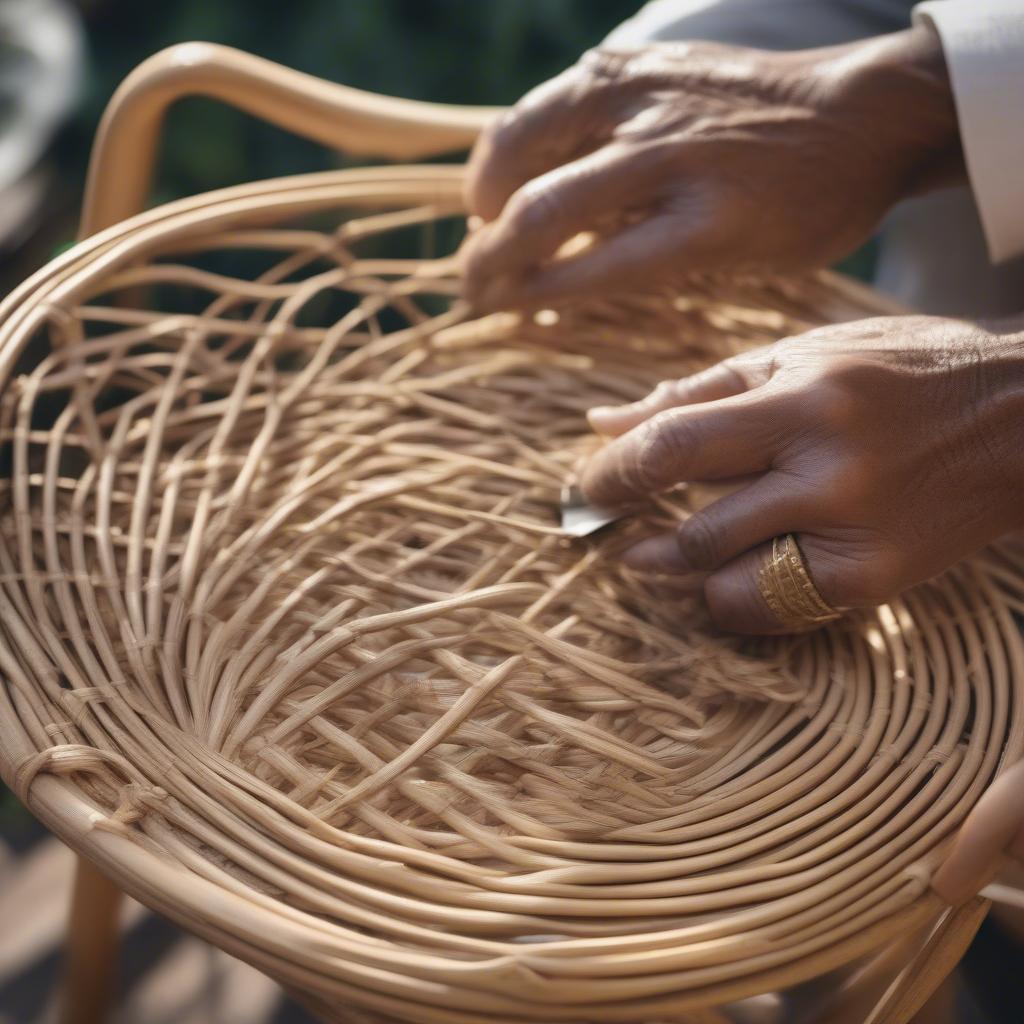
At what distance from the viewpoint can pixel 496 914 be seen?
1.52 feet

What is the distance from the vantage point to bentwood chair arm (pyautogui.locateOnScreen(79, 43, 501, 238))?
741 mm

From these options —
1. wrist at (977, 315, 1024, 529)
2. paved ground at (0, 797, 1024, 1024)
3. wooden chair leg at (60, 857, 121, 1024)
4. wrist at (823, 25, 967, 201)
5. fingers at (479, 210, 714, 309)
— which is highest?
wrist at (823, 25, 967, 201)

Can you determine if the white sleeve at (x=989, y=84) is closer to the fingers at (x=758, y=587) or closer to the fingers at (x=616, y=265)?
the fingers at (x=616, y=265)

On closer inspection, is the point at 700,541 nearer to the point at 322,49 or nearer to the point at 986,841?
the point at 986,841

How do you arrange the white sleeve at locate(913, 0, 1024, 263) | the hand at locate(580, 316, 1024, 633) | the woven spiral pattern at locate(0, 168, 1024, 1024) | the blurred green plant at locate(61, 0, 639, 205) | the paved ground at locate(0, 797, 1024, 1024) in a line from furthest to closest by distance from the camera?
the blurred green plant at locate(61, 0, 639, 205), the paved ground at locate(0, 797, 1024, 1024), the white sleeve at locate(913, 0, 1024, 263), the hand at locate(580, 316, 1024, 633), the woven spiral pattern at locate(0, 168, 1024, 1024)

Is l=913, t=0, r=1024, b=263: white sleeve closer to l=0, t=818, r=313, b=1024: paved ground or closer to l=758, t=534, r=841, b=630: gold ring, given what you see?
l=758, t=534, r=841, b=630: gold ring

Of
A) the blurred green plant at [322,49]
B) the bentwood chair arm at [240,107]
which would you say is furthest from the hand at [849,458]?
the blurred green plant at [322,49]

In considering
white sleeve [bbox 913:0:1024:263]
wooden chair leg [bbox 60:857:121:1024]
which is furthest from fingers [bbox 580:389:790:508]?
wooden chair leg [bbox 60:857:121:1024]

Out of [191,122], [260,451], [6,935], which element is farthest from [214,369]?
[191,122]

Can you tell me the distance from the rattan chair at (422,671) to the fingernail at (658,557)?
23mm

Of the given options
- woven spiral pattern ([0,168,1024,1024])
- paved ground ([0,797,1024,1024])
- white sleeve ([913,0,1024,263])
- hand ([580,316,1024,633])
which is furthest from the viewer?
paved ground ([0,797,1024,1024])

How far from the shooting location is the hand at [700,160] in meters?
0.72

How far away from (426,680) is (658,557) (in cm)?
14

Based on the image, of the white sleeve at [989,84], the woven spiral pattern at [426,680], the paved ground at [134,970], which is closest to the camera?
the woven spiral pattern at [426,680]
